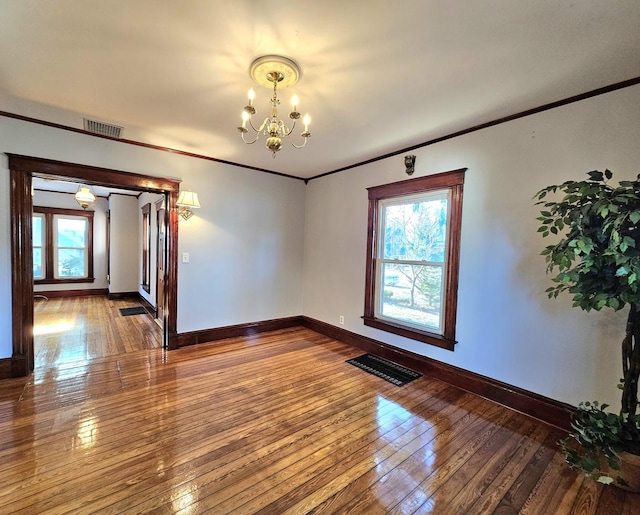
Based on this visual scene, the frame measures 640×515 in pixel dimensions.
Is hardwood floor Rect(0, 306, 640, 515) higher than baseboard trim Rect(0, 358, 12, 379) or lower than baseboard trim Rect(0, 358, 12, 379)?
lower

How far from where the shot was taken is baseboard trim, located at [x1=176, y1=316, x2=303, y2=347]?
3.96 m

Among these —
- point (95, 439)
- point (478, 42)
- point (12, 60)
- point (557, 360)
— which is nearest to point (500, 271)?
point (557, 360)

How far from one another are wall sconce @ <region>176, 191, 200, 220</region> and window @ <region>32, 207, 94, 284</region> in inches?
208

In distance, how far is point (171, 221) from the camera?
3.78m

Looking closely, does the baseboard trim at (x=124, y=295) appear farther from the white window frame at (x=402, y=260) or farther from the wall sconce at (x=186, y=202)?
the white window frame at (x=402, y=260)

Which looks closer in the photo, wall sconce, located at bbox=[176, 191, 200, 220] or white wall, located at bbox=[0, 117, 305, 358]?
white wall, located at bbox=[0, 117, 305, 358]

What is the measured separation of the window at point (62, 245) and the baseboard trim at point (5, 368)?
17.1 ft

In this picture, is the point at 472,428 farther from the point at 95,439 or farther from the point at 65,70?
the point at 65,70

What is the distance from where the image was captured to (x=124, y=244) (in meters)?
7.12

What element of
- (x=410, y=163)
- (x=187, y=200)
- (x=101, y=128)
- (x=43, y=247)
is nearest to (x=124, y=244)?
(x=43, y=247)

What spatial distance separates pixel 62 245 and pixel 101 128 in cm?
579

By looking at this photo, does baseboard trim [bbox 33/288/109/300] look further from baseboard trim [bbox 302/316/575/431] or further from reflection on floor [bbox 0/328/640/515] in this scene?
baseboard trim [bbox 302/316/575/431]

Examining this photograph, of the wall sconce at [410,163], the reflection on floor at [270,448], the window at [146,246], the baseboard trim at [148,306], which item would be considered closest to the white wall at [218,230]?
the reflection on floor at [270,448]

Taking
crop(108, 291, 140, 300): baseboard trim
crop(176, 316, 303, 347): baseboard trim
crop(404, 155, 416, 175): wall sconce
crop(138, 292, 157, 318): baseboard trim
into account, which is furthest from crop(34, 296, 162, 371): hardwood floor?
crop(404, 155, 416, 175): wall sconce
